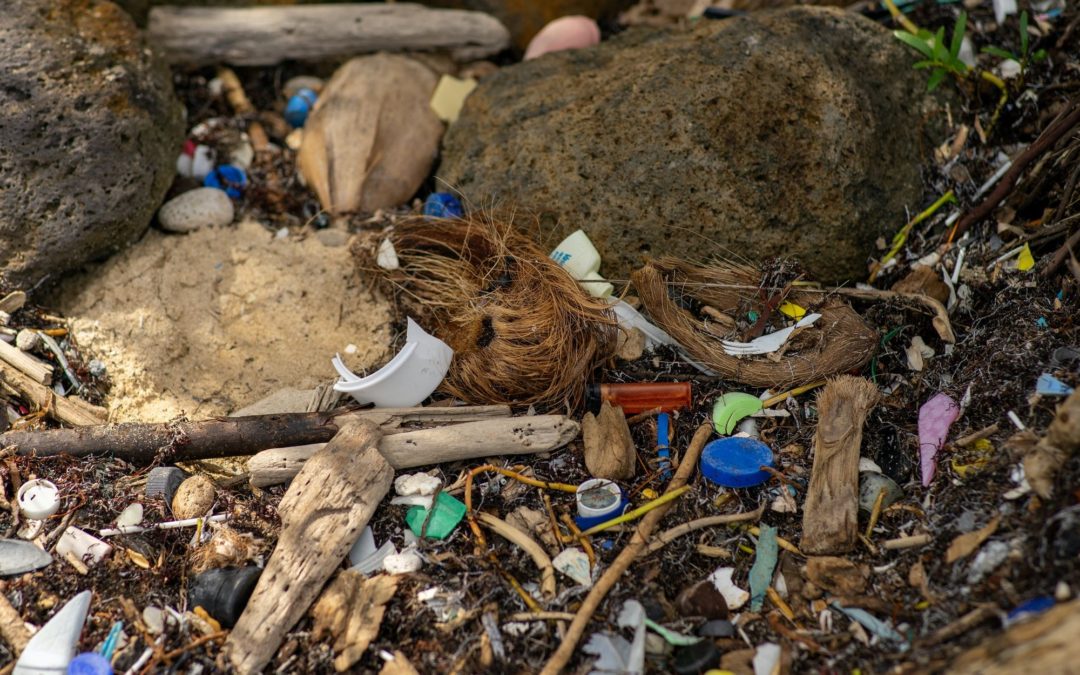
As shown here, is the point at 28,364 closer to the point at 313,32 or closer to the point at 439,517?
the point at 439,517

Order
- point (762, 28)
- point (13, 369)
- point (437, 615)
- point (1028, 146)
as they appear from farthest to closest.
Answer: point (762, 28), point (1028, 146), point (13, 369), point (437, 615)

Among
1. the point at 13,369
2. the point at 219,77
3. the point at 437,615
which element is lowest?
the point at 437,615

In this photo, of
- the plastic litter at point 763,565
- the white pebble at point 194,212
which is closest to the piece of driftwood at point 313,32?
the white pebble at point 194,212

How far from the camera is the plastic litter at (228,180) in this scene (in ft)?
14.8

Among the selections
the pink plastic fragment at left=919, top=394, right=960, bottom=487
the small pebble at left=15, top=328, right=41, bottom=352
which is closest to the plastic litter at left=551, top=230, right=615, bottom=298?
the pink plastic fragment at left=919, top=394, right=960, bottom=487

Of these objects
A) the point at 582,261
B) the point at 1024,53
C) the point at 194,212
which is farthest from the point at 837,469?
the point at 194,212

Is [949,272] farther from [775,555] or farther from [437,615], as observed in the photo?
[437,615]

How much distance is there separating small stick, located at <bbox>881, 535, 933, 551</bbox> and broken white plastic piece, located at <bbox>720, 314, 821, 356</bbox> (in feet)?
3.11

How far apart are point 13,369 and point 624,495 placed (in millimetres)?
2674

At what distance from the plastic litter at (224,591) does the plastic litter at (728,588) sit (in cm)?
163

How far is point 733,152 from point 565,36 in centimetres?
157

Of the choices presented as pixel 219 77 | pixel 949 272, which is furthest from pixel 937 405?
pixel 219 77

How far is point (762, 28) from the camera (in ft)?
13.2

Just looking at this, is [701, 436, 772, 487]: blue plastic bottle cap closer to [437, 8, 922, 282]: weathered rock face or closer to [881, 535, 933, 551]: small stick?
[881, 535, 933, 551]: small stick
